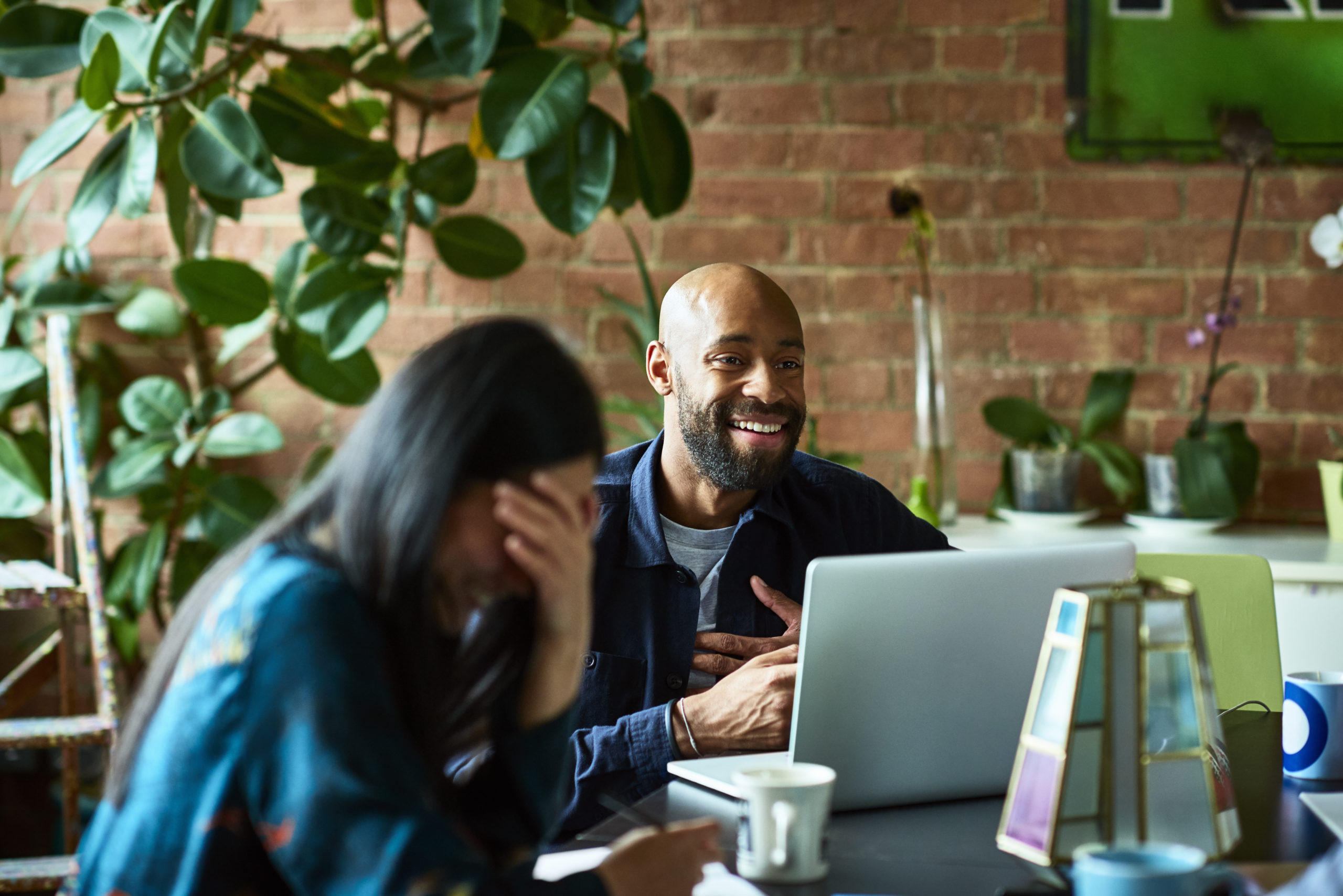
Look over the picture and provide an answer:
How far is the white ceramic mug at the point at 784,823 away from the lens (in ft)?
3.35

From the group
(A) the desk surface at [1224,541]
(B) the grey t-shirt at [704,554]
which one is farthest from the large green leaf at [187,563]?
(A) the desk surface at [1224,541]

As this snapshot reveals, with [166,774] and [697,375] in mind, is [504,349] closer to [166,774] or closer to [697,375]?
[166,774]

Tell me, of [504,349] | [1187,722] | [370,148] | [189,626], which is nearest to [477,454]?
[504,349]

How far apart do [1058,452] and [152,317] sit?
1999mm

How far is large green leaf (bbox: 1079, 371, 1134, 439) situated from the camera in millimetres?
→ 2711

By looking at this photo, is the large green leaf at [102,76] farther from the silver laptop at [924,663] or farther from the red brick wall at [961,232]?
the silver laptop at [924,663]

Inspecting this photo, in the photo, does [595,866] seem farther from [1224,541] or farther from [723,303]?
[1224,541]

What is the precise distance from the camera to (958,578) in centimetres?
118

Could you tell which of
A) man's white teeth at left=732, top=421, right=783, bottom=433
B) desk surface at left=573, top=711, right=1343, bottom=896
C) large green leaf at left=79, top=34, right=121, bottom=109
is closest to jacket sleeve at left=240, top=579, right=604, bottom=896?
desk surface at left=573, top=711, right=1343, bottom=896

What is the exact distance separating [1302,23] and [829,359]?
1.21 m

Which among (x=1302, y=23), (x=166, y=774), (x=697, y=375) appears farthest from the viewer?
(x=1302, y=23)

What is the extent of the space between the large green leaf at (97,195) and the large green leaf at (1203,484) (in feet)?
6.96

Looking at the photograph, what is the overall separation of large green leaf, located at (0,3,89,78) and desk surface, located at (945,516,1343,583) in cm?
189

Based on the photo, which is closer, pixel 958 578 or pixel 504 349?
pixel 504 349
